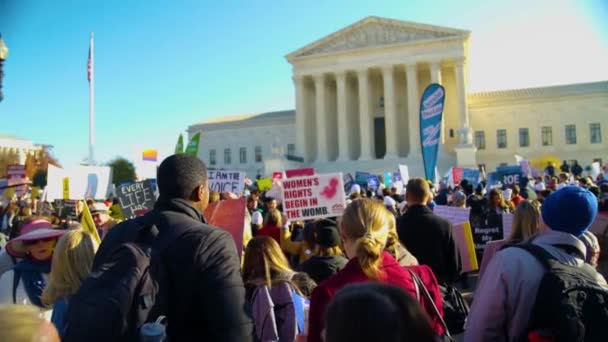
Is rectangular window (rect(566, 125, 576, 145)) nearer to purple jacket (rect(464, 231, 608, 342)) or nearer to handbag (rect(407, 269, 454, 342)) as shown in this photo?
purple jacket (rect(464, 231, 608, 342))

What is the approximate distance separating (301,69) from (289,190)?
45.8m

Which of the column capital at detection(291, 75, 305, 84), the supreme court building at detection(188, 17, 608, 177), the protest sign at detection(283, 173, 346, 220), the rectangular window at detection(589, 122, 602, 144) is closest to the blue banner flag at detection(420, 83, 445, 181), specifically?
the protest sign at detection(283, 173, 346, 220)

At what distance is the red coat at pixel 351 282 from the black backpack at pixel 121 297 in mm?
757

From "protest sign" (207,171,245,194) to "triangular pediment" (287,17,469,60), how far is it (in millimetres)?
40352

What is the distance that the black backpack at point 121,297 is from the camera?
2.01m

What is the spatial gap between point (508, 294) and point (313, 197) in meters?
4.90

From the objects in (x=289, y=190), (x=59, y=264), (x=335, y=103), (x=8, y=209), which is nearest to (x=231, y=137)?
(x=335, y=103)

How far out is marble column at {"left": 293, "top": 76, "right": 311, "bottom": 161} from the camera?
52.1 metres

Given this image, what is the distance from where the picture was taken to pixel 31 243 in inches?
164

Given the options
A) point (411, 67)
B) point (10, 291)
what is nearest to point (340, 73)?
point (411, 67)

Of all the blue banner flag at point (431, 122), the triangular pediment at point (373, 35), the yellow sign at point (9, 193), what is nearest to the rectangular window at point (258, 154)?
the triangular pediment at point (373, 35)

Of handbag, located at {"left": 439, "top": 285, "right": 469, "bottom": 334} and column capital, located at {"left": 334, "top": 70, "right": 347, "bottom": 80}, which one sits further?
column capital, located at {"left": 334, "top": 70, "right": 347, "bottom": 80}

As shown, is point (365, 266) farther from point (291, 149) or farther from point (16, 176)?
point (291, 149)

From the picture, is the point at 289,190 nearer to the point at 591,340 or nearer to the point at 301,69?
the point at 591,340
